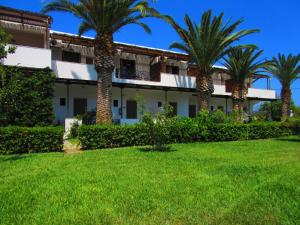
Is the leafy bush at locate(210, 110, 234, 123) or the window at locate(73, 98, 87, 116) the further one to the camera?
the window at locate(73, 98, 87, 116)

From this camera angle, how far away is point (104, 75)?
16.8 meters

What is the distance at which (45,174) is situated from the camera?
8.33m

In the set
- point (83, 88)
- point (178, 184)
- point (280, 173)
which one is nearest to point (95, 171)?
point (178, 184)

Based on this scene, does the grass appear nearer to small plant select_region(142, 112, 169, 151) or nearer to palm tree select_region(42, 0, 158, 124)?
small plant select_region(142, 112, 169, 151)

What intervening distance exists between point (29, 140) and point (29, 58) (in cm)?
604

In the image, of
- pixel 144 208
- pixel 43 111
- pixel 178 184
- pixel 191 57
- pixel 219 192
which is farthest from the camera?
pixel 191 57

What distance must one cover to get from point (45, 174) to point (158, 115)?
247 inches

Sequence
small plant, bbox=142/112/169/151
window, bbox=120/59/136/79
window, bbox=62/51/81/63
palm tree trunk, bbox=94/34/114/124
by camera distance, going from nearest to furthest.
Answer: small plant, bbox=142/112/169/151, palm tree trunk, bbox=94/34/114/124, window, bbox=62/51/81/63, window, bbox=120/59/136/79

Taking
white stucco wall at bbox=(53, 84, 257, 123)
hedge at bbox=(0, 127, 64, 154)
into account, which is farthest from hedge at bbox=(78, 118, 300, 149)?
white stucco wall at bbox=(53, 84, 257, 123)

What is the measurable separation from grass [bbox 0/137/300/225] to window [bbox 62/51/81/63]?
14.7 meters

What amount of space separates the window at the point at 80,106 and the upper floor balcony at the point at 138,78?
271 cm

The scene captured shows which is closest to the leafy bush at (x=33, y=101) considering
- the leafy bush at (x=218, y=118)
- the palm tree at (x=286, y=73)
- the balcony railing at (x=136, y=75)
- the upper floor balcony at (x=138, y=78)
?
the upper floor balcony at (x=138, y=78)

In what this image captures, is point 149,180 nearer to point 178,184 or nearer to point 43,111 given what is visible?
point 178,184

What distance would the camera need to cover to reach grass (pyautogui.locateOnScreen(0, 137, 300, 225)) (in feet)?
16.8
